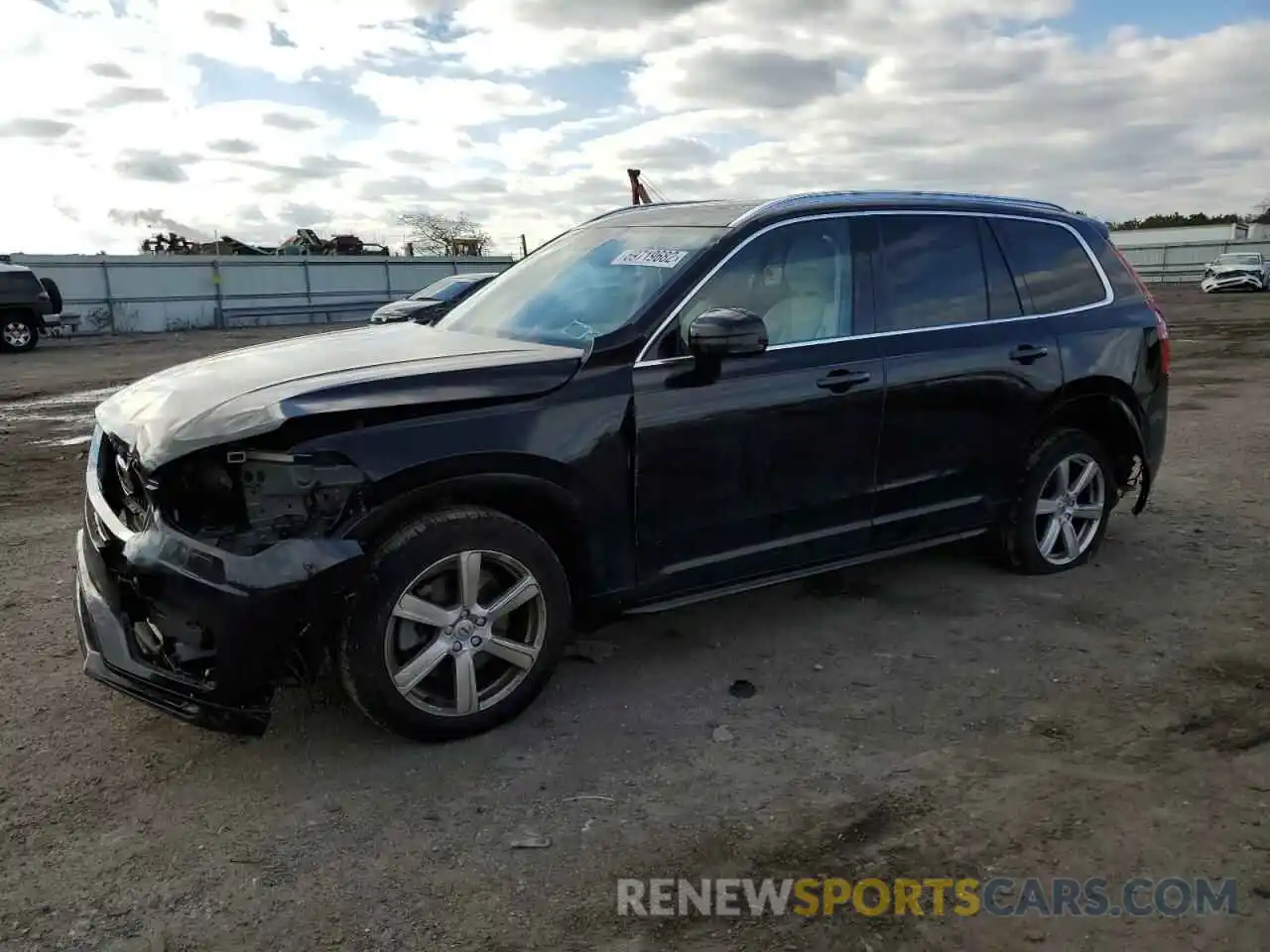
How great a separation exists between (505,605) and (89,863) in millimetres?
1418

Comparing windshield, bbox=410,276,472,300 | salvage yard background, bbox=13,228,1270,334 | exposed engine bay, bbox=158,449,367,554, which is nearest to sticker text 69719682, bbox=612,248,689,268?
exposed engine bay, bbox=158,449,367,554

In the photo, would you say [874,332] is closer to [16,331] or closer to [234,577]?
[234,577]

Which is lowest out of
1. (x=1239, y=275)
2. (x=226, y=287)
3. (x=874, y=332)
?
(x=874, y=332)

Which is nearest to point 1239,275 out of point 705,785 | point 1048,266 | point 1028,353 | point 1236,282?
point 1236,282

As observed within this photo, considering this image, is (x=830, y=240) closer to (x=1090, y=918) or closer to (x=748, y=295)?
(x=748, y=295)

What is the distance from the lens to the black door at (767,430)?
379 cm

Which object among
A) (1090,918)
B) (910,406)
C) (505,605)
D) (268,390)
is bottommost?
(1090,918)

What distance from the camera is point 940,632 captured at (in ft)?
14.7

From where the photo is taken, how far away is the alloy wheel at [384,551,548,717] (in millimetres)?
3318

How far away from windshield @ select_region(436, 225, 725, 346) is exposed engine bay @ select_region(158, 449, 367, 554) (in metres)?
1.15

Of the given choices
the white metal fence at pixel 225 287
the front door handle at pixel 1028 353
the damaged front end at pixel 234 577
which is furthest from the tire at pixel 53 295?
the front door handle at pixel 1028 353

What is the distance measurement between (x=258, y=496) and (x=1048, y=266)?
397cm

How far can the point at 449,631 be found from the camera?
3.38 metres

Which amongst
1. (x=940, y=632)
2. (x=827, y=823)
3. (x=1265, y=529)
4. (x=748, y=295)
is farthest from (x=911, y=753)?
(x=1265, y=529)
